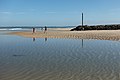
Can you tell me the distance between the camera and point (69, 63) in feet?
33.7

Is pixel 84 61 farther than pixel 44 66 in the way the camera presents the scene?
Yes

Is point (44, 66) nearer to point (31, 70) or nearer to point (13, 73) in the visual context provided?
point (31, 70)

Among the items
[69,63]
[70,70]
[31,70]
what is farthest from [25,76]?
[69,63]

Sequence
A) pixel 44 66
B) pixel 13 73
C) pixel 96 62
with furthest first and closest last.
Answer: pixel 96 62 < pixel 44 66 < pixel 13 73

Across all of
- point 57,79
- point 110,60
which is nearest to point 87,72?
point 57,79

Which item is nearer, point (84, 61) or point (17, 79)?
point (17, 79)

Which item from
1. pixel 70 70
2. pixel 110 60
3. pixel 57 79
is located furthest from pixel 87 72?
pixel 110 60

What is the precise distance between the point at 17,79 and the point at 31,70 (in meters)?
1.38

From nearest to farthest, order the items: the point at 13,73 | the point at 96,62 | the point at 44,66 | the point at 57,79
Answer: the point at 57,79 → the point at 13,73 → the point at 44,66 → the point at 96,62

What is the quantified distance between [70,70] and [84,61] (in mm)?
2006

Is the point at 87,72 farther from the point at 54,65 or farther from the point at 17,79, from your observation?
the point at 17,79

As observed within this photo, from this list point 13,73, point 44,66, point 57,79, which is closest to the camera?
point 57,79

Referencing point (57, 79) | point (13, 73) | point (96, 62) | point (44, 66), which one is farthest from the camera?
point (96, 62)

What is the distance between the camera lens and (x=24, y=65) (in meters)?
9.92
